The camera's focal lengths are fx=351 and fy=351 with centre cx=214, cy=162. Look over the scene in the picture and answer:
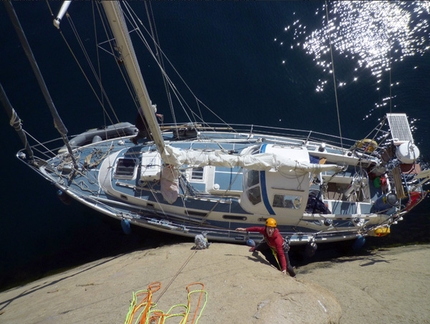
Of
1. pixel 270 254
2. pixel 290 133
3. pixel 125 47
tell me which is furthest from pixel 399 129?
pixel 125 47

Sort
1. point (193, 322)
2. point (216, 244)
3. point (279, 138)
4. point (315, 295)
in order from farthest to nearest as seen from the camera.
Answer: point (279, 138) < point (216, 244) < point (315, 295) < point (193, 322)

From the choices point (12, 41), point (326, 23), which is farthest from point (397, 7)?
point (12, 41)

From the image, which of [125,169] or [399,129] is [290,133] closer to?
[399,129]

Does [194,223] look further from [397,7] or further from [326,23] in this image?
[397,7]

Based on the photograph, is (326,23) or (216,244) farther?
(326,23)

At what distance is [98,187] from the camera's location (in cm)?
1322

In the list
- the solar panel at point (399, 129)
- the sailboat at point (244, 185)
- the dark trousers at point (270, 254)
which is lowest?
the dark trousers at point (270, 254)

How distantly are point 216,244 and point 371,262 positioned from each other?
5.63 meters

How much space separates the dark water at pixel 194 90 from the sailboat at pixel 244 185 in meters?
1.74

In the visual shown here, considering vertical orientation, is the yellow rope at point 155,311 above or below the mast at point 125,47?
below

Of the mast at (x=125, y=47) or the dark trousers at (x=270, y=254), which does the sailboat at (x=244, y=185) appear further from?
the mast at (x=125, y=47)

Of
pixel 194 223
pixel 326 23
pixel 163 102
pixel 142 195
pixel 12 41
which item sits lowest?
pixel 194 223

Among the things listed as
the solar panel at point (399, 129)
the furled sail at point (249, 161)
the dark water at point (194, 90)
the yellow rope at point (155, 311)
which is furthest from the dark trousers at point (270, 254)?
the solar panel at point (399, 129)

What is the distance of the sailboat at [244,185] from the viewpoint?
1184 centimetres
